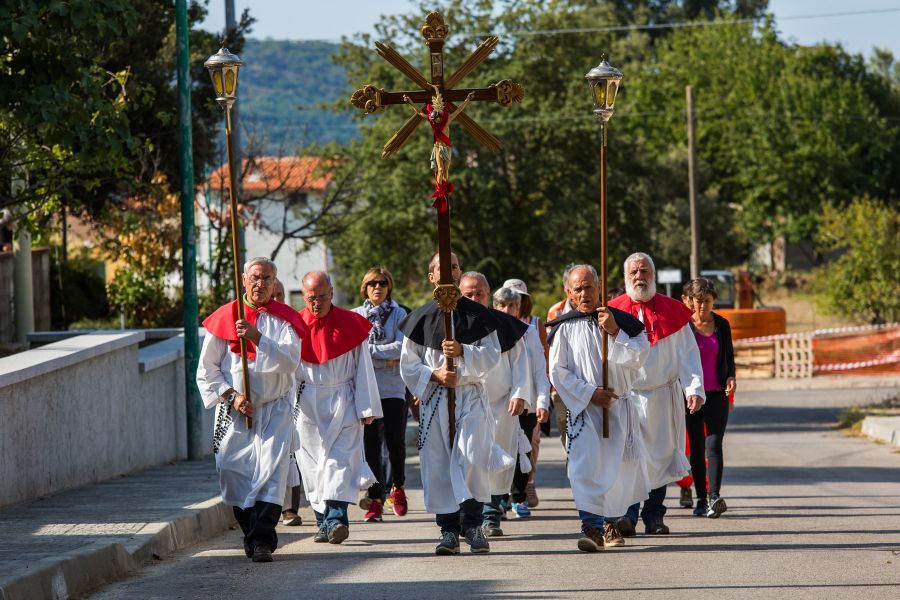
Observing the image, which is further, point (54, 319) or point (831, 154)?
point (831, 154)

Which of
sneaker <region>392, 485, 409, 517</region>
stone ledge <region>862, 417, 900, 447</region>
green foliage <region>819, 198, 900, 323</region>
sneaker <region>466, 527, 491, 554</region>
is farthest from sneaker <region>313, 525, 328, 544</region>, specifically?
green foliage <region>819, 198, 900, 323</region>

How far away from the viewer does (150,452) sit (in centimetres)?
1567

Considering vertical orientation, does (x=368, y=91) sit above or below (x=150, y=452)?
above

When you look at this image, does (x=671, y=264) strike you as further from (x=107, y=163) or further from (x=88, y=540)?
(x=88, y=540)

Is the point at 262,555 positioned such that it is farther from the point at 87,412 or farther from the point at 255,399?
the point at 87,412

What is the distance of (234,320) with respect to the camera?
33.8ft

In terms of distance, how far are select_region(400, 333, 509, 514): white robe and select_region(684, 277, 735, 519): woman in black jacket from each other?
2.50 meters

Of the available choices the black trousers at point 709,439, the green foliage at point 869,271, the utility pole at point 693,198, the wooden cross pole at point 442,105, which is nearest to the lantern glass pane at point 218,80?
the wooden cross pole at point 442,105

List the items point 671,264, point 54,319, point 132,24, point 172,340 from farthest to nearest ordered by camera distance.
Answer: point 671,264 < point 54,319 < point 172,340 < point 132,24

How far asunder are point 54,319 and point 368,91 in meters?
16.0

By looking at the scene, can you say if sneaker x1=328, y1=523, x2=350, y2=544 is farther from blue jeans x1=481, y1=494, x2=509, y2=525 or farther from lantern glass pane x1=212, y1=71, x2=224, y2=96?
lantern glass pane x1=212, y1=71, x2=224, y2=96

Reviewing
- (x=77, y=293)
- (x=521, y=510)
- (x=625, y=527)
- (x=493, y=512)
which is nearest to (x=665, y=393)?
(x=625, y=527)

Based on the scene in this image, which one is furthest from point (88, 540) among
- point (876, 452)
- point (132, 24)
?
point (876, 452)

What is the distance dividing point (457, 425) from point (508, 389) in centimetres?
61
